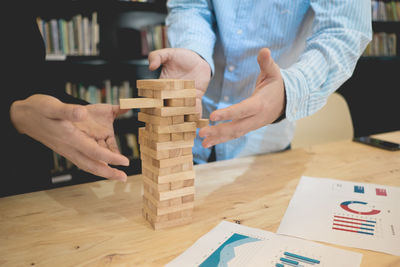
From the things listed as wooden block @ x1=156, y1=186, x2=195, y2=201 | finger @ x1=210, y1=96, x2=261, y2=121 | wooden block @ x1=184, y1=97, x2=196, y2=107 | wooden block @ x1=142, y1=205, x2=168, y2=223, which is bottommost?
wooden block @ x1=142, y1=205, x2=168, y2=223

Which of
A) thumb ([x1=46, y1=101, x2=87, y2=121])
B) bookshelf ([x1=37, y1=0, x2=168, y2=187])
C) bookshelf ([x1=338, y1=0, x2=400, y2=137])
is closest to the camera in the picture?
thumb ([x1=46, y1=101, x2=87, y2=121])

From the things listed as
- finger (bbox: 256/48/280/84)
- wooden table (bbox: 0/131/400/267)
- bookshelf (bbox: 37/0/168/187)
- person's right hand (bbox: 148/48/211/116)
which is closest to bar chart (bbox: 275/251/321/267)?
wooden table (bbox: 0/131/400/267)

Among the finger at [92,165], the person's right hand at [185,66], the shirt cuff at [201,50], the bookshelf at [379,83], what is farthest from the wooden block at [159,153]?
the bookshelf at [379,83]

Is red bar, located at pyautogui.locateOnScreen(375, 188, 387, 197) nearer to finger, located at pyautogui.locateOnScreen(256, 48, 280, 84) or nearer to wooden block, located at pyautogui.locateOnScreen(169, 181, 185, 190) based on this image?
finger, located at pyautogui.locateOnScreen(256, 48, 280, 84)

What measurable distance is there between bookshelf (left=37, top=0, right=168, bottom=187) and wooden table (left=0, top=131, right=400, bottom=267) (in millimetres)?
1671

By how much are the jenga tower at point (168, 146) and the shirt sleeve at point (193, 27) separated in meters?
0.49

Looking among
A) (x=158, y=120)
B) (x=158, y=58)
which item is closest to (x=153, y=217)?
(x=158, y=120)

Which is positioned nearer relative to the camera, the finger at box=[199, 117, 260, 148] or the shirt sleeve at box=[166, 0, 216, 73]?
the finger at box=[199, 117, 260, 148]

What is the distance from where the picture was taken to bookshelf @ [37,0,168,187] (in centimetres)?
271

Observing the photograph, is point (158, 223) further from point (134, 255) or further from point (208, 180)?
point (208, 180)

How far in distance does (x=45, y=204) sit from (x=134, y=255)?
398mm

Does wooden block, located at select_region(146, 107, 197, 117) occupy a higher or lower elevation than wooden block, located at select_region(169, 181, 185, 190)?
higher

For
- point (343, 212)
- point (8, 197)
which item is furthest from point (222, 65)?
point (8, 197)

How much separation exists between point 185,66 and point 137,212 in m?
0.55
